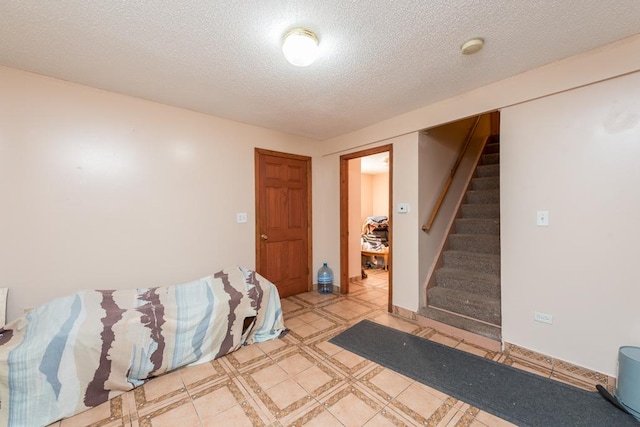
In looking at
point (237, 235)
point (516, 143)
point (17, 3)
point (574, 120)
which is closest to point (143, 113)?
point (17, 3)

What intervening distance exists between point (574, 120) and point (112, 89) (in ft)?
13.3

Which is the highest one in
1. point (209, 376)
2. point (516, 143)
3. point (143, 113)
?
point (143, 113)

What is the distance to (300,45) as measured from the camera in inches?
64.8

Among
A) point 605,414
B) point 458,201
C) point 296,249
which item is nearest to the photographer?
point 605,414

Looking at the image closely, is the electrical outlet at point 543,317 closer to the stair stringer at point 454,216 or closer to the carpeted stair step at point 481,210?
the stair stringer at point 454,216

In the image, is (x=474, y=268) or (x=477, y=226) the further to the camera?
(x=477, y=226)

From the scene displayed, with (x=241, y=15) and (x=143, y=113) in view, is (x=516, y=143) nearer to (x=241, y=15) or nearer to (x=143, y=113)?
(x=241, y=15)

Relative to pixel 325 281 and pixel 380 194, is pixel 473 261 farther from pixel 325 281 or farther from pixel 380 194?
pixel 380 194

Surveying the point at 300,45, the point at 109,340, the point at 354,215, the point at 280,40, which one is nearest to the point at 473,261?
the point at 354,215

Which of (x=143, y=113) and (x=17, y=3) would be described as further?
(x=143, y=113)

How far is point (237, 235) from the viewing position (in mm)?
3344

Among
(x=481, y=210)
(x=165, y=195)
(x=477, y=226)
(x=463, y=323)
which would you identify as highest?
(x=165, y=195)

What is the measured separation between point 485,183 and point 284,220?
307 centimetres

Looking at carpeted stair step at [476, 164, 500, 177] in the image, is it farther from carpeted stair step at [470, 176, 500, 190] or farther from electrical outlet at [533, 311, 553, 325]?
electrical outlet at [533, 311, 553, 325]
